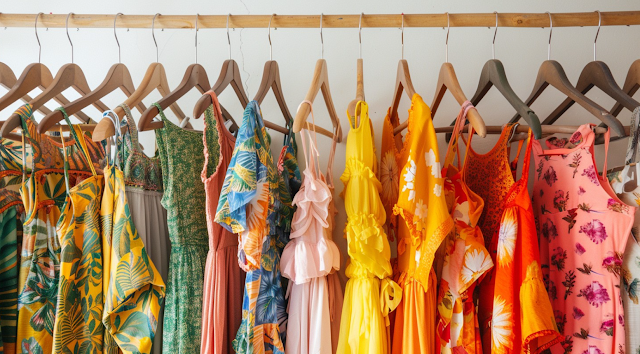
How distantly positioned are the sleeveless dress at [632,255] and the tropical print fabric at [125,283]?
3.63 ft

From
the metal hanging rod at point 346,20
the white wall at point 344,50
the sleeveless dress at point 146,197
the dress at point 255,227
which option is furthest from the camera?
the white wall at point 344,50

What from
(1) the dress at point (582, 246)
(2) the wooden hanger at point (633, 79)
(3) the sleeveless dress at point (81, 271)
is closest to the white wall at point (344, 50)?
(2) the wooden hanger at point (633, 79)

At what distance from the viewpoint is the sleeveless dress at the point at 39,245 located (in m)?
1.05

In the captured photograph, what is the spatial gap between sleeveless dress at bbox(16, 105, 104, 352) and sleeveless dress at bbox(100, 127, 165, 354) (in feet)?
0.46

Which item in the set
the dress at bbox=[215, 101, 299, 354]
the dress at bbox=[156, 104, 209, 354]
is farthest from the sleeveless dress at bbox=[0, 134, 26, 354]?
the dress at bbox=[215, 101, 299, 354]

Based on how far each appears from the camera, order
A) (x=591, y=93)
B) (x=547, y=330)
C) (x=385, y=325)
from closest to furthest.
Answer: (x=547, y=330) < (x=385, y=325) < (x=591, y=93)

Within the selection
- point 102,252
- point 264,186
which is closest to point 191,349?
point 102,252

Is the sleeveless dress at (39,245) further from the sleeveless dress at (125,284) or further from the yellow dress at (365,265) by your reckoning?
the yellow dress at (365,265)

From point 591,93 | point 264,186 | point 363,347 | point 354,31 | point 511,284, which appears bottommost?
point 363,347

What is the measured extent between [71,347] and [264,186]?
23.1 inches

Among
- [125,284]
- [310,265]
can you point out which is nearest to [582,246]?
[310,265]

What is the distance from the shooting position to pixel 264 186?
102cm

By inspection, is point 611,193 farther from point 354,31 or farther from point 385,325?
point 354,31

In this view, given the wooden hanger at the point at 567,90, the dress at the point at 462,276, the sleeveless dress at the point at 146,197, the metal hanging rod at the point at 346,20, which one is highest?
the metal hanging rod at the point at 346,20
